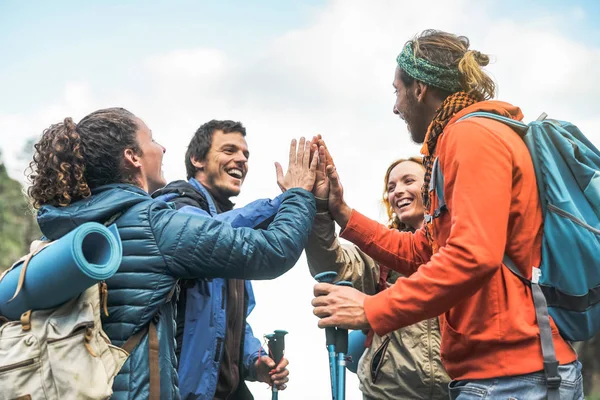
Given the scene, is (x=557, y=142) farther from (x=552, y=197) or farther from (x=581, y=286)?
(x=581, y=286)

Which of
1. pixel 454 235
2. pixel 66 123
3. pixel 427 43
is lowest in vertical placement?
pixel 454 235

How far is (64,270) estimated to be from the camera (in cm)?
266

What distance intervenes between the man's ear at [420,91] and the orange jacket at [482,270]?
0.66 m

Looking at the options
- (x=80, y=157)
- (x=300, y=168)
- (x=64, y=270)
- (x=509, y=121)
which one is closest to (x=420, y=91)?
(x=509, y=121)

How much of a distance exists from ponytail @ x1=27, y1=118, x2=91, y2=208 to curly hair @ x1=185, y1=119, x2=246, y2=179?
7.08 feet

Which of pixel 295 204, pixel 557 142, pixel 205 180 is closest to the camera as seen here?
pixel 557 142

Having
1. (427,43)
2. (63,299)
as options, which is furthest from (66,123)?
(427,43)

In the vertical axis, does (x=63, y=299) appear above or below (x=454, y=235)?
below

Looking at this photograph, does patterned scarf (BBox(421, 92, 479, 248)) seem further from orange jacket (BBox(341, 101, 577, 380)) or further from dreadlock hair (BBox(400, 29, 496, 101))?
orange jacket (BBox(341, 101, 577, 380))

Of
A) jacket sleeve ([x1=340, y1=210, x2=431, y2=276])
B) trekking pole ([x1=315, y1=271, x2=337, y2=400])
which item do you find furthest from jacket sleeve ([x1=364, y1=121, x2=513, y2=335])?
jacket sleeve ([x1=340, y1=210, x2=431, y2=276])

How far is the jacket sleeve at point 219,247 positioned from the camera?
123 inches

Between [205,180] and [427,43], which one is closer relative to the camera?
[427,43]

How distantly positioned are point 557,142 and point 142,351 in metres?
1.92

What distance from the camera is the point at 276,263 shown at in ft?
10.9
